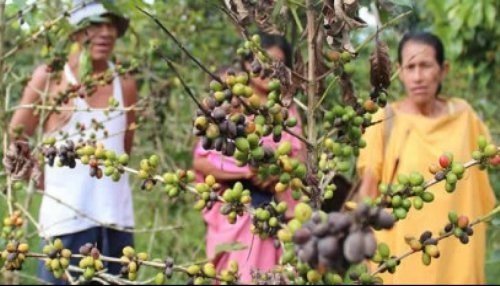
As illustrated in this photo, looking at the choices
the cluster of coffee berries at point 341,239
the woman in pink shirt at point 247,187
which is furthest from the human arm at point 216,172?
the cluster of coffee berries at point 341,239

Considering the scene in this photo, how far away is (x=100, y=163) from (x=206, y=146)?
358 mm

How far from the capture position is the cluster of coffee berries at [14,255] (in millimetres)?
1403

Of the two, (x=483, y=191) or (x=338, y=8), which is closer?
(x=338, y=8)

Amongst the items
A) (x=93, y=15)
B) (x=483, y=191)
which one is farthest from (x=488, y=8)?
(x=93, y=15)

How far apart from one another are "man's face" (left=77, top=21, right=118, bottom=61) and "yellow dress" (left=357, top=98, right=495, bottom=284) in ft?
3.38

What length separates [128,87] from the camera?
323 cm

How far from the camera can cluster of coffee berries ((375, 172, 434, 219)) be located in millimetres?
1264

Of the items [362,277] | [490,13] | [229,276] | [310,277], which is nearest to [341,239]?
[310,277]

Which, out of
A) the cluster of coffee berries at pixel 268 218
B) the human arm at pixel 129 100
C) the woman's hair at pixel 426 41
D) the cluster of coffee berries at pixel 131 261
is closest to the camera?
the cluster of coffee berries at pixel 268 218

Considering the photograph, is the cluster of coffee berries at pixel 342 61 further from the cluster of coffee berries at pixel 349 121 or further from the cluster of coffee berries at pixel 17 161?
the cluster of coffee berries at pixel 17 161

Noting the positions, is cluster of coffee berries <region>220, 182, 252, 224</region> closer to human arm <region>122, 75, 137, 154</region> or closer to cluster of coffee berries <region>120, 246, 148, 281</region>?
cluster of coffee berries <region>120, 246, 148, 281</region>

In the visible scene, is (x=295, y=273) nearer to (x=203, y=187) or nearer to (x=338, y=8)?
(x=203, y=187)

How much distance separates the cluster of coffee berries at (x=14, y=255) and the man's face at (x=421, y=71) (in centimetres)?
195

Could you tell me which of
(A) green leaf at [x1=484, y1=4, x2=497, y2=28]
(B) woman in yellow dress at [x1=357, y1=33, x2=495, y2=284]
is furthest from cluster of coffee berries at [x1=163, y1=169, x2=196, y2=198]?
(A) green leaf at [x1=484, y1=4, x2=497, y2=28]
